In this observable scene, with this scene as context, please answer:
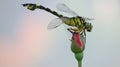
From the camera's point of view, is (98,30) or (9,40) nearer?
(9,40)

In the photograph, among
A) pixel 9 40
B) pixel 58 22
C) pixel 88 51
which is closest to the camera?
pixel 58 22

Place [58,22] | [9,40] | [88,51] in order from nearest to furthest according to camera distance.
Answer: [58,22] < [9,40] < [88,51]

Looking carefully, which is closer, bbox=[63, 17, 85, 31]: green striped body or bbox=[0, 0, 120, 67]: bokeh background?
bbox=[63, 17, 85, 31]: green striped body

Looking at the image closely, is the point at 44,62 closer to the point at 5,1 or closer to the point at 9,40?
the point at 9,40

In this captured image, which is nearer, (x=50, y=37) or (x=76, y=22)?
(x=76, y=22)

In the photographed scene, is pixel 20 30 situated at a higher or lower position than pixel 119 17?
lower

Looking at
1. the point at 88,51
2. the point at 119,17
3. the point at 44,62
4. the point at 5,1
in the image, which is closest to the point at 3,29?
the point at 5,1

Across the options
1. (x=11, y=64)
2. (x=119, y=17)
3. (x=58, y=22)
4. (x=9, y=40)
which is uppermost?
(x=119, y=17)

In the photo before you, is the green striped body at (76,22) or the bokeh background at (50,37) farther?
the bokeh background at (50,37)
